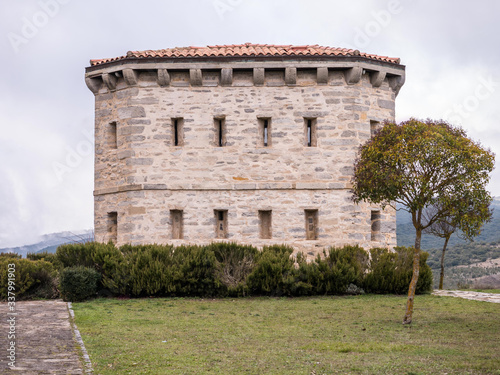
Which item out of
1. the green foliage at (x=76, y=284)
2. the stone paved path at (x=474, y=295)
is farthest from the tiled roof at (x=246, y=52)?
the stone paved path at (x=474, y=295)

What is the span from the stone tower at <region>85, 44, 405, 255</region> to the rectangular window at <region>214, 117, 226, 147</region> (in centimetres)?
4

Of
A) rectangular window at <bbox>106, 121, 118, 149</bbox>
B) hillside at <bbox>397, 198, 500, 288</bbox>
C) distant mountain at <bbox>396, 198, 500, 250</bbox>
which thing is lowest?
hillside at <bbox>397, 198, 500, 288</bbox>

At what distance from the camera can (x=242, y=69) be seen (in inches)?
768

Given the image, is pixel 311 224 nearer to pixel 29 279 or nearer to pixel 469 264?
pixel 29 279

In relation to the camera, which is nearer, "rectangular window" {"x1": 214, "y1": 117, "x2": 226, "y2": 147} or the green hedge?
the green hedge

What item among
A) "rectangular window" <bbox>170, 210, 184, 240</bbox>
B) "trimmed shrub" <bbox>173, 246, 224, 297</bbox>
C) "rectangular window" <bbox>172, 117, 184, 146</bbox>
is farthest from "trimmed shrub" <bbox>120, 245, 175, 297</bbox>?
"rectangular window" <bbox>172, 117, 184, 146</bbox>

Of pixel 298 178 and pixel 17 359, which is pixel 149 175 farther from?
pixel 17 359

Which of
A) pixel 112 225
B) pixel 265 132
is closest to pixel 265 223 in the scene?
pixel 265 132

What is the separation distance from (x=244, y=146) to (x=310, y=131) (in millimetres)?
2263

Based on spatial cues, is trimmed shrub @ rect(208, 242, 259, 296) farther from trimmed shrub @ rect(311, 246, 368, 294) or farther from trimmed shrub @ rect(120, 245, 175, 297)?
trimmed shrub @ rect(311, 246, 368, 294)

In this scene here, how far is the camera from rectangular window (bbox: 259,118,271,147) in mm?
19609

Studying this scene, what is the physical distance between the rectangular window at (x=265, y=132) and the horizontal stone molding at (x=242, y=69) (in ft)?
3.93

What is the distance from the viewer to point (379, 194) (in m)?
11.9

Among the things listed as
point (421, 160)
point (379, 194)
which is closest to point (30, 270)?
point (379, 194)
